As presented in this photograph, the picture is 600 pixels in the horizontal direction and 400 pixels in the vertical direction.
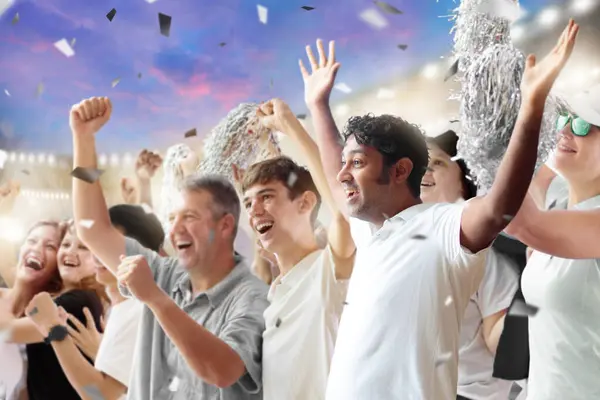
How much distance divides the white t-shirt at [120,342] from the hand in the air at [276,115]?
433 millimetres

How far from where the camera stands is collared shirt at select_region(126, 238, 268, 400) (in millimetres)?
1392

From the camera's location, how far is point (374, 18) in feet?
4.59

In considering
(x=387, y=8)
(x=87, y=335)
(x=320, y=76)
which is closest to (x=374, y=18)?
(x=387, y=8)

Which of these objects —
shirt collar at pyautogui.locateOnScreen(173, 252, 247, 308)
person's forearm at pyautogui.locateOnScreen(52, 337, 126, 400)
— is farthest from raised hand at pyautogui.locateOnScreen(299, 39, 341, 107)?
person's forearm at pyautogui.locateOnScreen(52, 337, 126, 400)

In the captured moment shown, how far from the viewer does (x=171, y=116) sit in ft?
5.39

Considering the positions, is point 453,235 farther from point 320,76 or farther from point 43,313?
point 43,313

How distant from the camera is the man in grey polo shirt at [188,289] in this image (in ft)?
4.50

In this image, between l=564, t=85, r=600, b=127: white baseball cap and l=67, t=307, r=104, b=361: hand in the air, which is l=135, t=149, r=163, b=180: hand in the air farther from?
l=564, t=85, r=600, b=127: white baseball cap

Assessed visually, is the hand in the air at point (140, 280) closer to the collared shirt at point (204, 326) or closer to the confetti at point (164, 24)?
the collared shirt at point (204, 326)

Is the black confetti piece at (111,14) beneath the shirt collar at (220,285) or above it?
above

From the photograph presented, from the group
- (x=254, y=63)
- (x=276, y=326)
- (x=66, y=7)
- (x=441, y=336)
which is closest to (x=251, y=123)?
(x=254, y=63)

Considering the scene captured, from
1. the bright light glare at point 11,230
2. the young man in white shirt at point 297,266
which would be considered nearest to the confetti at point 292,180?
the young man in white shirt at point 297,266

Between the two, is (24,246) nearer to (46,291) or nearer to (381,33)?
(46,291)

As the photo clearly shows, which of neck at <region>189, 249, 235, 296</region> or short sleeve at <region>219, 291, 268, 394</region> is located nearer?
short sleeve at <region>219, 291, 268, 394</region>
